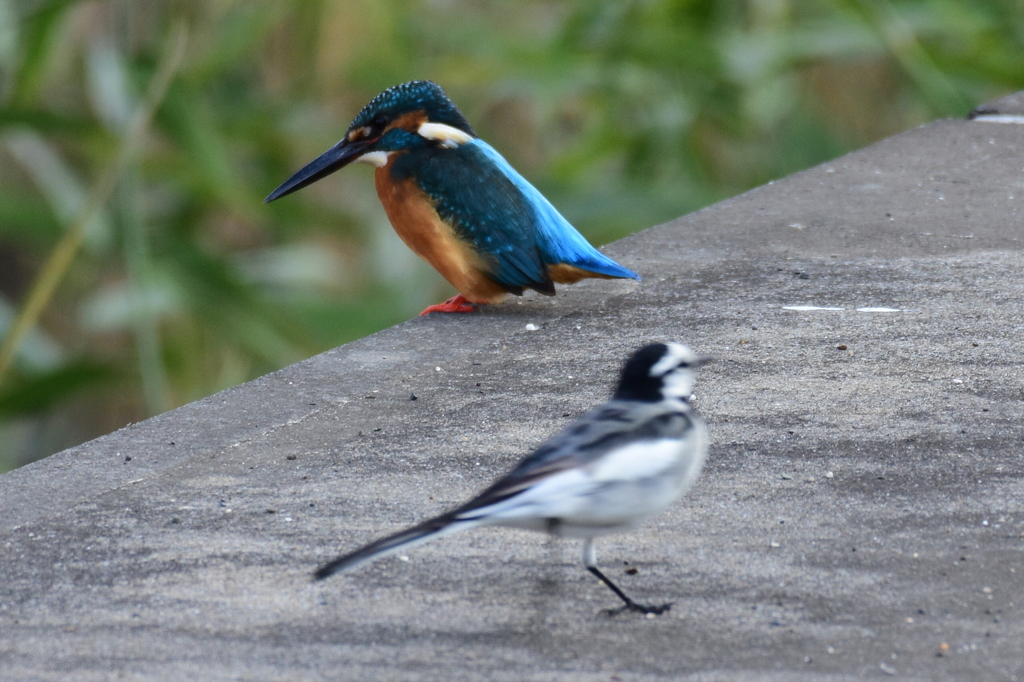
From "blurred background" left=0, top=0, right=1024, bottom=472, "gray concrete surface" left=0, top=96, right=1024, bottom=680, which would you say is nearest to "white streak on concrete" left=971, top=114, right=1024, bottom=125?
"blurred background" left=0, top=0, right=1024, bottom=472

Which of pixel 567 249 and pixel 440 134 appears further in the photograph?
pixel 440 134

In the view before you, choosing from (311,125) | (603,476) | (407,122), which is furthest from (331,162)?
(311,125)

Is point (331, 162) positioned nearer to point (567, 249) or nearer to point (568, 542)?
point (567, 249)

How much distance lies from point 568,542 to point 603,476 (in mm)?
425

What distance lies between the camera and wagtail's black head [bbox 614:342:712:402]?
270cm

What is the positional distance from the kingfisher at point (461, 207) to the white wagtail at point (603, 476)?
1.45 metres

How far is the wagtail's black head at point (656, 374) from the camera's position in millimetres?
2703

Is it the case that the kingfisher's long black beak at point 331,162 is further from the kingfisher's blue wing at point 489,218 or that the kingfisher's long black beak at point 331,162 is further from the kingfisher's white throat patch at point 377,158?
the kingfisher's blue wing at point 489,218

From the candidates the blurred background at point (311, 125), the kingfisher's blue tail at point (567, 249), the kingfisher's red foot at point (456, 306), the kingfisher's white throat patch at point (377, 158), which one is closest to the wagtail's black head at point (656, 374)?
the kingfisher's blue tail at point (567, 249)

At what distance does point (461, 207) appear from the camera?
418cm

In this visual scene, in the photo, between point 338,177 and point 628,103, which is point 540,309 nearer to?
point 628,103

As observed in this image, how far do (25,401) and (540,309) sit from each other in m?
2.89

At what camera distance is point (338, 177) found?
995 centimetres

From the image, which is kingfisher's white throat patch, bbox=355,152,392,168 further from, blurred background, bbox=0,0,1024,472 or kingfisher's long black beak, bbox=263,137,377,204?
blurred background, bbox=0,0,1024,472
